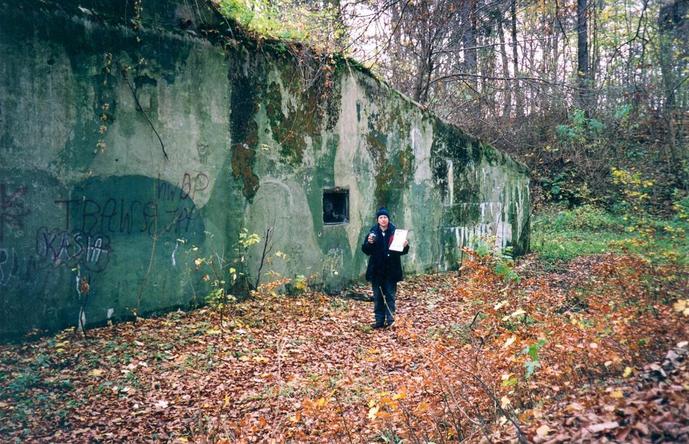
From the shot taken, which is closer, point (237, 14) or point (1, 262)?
point (1, 262)

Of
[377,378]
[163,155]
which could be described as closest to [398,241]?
[377,378]

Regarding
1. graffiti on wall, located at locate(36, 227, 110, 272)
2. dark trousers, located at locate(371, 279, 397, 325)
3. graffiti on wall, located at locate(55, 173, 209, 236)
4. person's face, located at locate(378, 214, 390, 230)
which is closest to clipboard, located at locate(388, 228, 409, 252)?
person's face, located at locate(378, 214, 390, 230)

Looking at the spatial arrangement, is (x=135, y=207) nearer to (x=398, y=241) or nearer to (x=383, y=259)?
(x=383, y=259)

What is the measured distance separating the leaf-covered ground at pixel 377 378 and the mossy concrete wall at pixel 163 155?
2.46 ft

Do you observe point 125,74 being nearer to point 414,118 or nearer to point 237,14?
point 237,14

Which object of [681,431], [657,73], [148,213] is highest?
[657,73]

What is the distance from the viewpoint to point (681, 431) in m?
2.96

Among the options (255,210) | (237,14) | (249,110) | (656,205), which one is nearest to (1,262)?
(255,210)

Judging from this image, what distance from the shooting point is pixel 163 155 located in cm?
716

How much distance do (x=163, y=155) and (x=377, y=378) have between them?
A: 165 inches

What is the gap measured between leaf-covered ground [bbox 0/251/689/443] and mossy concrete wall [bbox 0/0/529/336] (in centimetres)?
75

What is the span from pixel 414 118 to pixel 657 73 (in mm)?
12685

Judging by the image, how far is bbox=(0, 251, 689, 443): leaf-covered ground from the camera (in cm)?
373

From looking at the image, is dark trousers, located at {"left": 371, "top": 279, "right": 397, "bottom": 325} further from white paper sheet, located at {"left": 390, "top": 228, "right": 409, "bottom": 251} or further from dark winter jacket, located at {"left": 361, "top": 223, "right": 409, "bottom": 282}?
white paper sheet, located at {"left": 390, "top": 228, "right": 409, "bottom": 251}
